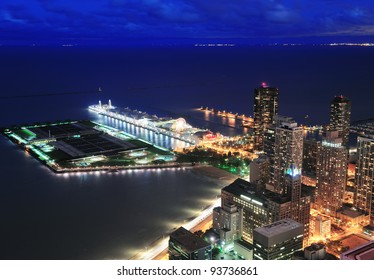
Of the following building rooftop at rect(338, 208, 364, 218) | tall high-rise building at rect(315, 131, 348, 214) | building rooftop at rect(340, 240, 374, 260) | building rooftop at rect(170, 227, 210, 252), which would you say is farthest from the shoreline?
building rooftop at rect(340, 240, 374, 260)

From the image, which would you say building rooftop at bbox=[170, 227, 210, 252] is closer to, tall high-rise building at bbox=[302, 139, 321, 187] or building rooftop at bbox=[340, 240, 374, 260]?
building rooftop at bbox=[340, 240, 374, 260]

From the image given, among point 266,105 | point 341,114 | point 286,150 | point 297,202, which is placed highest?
point 266,105

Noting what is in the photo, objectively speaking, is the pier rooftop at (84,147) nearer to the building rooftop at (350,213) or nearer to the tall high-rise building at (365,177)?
the building rooftop at (350,213)

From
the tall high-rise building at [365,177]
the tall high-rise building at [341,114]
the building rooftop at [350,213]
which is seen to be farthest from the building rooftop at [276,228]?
the tall high-rise building at [341,114]

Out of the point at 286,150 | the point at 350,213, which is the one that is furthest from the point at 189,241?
the point at 350,213

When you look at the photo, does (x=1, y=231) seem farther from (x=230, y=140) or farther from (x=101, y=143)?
(x=230, y=140)

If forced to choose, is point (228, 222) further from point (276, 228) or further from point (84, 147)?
point (84, 147)

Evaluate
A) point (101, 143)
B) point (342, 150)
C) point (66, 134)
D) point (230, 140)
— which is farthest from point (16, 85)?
point (342, 150)
